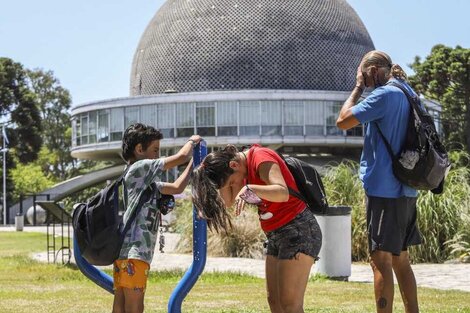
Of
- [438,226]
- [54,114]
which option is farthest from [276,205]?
[54,114]

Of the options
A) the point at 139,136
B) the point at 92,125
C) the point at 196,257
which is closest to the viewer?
the point at 139,136

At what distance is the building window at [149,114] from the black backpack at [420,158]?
127 feet

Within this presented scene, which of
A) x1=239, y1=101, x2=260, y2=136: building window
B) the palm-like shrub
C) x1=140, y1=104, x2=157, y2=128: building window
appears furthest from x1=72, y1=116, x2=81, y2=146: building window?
the palm-like shrub

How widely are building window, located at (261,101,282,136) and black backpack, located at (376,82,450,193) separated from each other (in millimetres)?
36616

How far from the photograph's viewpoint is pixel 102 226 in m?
3.91

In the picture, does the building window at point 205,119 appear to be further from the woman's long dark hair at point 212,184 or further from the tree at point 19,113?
the woman's long dark hair at point 212,184

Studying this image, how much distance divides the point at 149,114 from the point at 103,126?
3.12 metres

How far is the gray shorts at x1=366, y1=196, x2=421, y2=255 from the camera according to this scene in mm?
4230

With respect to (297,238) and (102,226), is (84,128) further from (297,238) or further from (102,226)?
(297,238)

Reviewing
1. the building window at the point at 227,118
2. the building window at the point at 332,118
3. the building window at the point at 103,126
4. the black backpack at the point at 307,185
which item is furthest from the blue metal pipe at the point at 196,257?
the building window at the point at 103,126

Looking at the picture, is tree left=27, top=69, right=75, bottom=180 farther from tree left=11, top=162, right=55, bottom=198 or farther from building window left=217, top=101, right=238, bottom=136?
building window left=217, top=101, right=238, bottom=136

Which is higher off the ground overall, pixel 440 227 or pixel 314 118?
pixel 314 118

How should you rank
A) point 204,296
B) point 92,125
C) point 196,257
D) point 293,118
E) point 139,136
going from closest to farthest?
point 139,136 → point 196,257 → point 204,296 → point 293,118 → point 92,125

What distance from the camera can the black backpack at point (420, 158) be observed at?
415 cm
